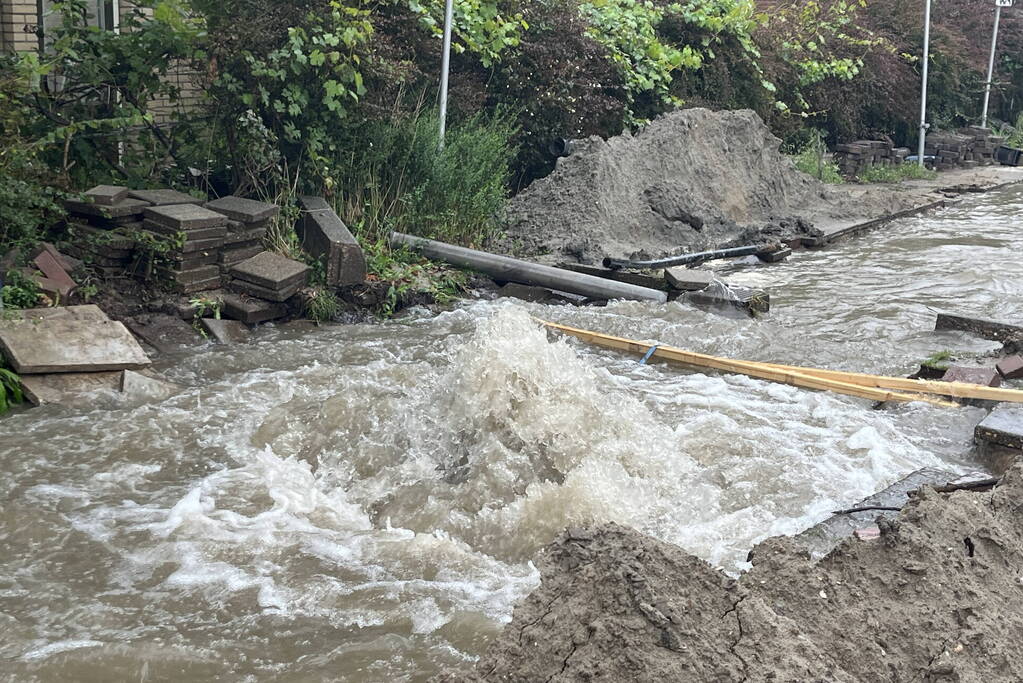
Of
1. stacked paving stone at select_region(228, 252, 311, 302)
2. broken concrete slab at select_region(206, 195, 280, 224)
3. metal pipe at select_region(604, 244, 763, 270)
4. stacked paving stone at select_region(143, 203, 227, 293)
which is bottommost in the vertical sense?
metal pipe at select_region(604, 244, 763, 270)

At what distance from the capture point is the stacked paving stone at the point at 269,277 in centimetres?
787

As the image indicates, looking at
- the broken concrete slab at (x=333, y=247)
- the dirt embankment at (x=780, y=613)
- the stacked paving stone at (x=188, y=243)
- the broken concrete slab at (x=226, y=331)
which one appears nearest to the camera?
the dirt embankment at (x=780, y=613)

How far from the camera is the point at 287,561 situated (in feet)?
13.8

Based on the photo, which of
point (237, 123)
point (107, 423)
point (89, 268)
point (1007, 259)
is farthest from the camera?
point (1007, 259)

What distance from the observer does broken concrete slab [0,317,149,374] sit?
618 cm

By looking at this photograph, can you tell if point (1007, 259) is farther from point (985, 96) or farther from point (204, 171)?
point (985, 96)

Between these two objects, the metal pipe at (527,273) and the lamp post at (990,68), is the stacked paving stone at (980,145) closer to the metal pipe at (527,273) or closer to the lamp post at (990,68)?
the lamp post at (990,68)

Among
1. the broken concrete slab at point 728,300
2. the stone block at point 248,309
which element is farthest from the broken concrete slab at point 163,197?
the broken concrete slab at point 728,300

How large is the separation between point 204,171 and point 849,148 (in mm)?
14295

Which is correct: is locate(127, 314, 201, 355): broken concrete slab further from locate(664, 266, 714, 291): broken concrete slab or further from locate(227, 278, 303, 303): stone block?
locate(664, 266, 714, 291): broken concrete slab

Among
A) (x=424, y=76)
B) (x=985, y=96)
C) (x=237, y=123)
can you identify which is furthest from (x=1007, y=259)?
(x=985, y=96)

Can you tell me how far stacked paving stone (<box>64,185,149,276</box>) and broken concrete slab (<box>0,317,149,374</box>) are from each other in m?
1.12

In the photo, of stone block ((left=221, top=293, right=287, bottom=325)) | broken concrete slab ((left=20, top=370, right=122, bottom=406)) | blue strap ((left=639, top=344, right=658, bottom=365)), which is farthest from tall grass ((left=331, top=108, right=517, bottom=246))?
broken concrete slab ((left=20, top=370, right=122, bottom=406))

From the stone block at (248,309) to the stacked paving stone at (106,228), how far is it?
2.71ft
